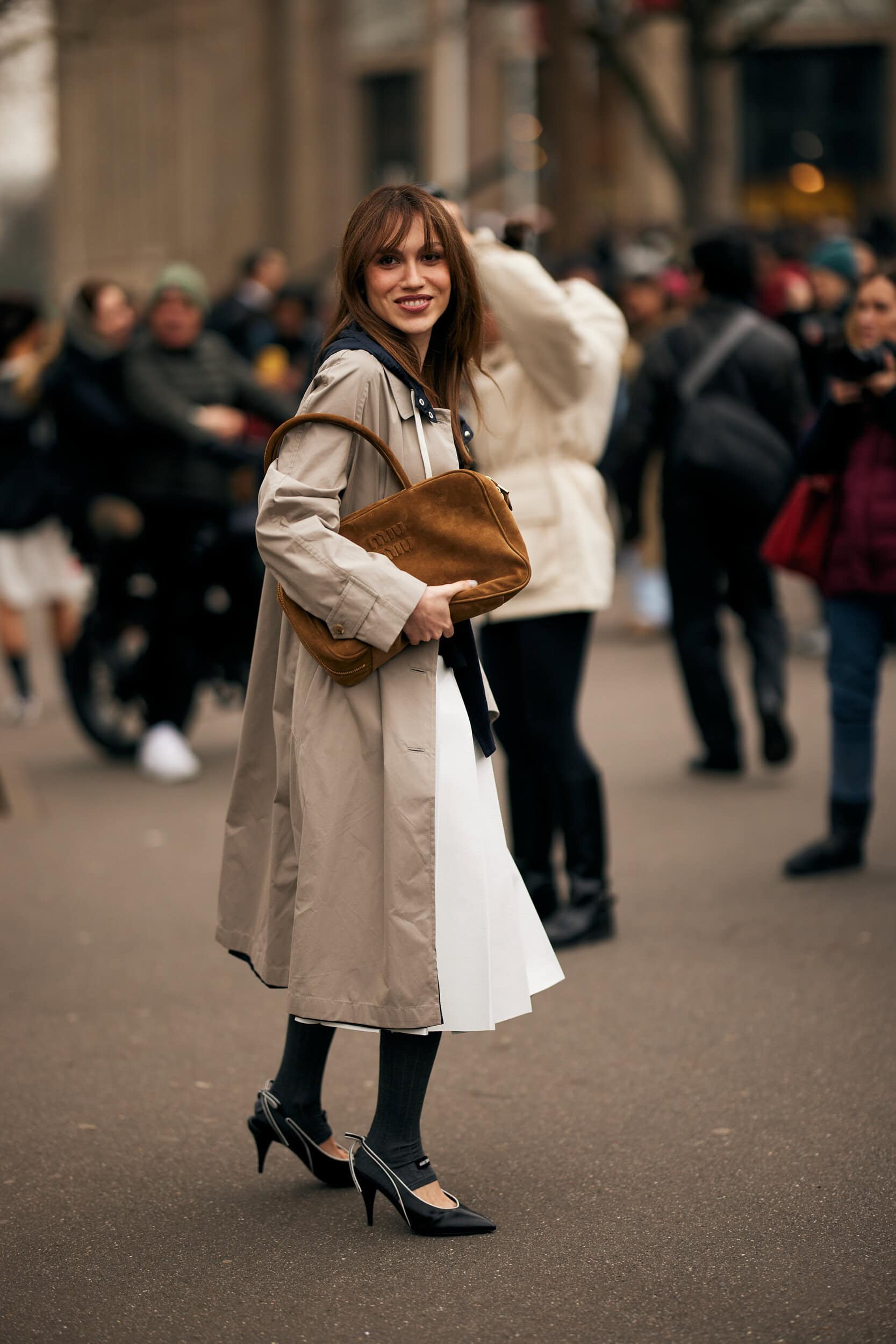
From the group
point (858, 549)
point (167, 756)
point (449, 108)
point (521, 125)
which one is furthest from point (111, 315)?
point (449, 108)

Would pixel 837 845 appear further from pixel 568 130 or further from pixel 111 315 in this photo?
pixel 568 130

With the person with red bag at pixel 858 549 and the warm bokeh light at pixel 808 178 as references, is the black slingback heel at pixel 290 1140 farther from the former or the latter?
the warm bokeh light at pixel 808 178

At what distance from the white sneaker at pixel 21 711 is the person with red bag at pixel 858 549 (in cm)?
491

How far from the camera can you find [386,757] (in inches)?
138

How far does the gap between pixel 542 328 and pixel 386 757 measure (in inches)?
88.6

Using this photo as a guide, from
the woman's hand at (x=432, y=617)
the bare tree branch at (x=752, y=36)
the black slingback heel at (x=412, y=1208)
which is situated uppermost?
the bare tree branch at (x=752, y=36)

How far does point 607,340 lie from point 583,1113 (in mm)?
2430

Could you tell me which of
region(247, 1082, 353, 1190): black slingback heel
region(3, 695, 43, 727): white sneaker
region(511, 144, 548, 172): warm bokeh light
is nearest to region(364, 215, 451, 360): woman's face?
region(247, 1082, 353, 1190): black slingback heel

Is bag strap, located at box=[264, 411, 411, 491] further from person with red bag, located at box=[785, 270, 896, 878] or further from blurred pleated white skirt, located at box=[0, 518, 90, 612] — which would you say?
blurred pleated white skirt, located at box=[0, 518, 90, 612]

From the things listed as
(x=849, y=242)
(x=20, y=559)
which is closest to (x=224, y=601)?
(x=20, y=559)

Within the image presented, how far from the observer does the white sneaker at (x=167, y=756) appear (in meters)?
8.37

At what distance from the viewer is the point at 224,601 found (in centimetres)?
869

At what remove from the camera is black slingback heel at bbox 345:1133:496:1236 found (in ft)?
11.9

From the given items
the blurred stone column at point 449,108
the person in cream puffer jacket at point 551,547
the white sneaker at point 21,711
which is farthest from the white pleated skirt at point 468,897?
the blurred stone column at point 449,108
